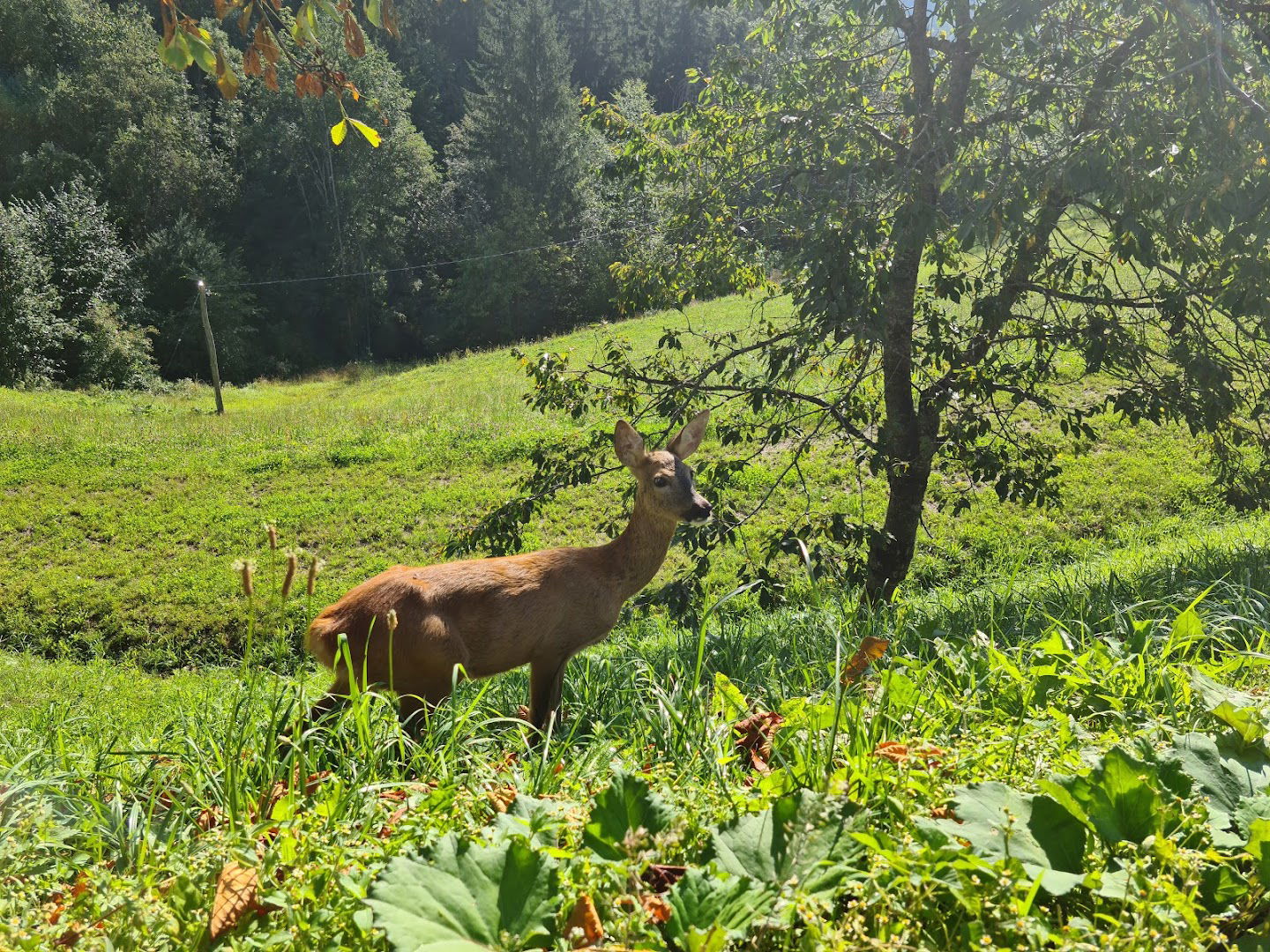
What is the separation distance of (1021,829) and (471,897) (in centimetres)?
93

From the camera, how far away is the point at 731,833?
5.46ft

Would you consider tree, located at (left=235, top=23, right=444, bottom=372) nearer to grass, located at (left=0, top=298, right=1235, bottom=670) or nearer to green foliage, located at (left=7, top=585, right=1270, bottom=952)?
grass, located at (left=0, top=298, right=1235, bottom=670)

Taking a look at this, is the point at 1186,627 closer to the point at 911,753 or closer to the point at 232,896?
the point at 911,753

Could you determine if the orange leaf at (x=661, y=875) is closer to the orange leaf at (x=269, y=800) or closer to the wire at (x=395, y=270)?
the orange leaf at (x=269, y=800)

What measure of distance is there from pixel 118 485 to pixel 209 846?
1528 cm

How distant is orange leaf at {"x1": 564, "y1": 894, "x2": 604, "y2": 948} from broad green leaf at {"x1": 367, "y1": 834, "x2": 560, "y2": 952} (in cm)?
4

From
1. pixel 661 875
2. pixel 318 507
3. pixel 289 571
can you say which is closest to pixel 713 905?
pixel 661 875

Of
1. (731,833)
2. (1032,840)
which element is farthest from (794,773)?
(1032,840)

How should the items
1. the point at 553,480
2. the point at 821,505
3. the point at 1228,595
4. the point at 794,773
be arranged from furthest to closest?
the point at 821,505
the point at 553,480
the point at 1228,595
the point at 794,773

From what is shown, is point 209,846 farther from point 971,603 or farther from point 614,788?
point 971,603

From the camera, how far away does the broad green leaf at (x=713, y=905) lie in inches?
55.9

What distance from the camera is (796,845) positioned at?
159 centimetres

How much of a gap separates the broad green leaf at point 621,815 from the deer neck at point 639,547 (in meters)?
3.30

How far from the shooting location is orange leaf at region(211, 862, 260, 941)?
157 cm
